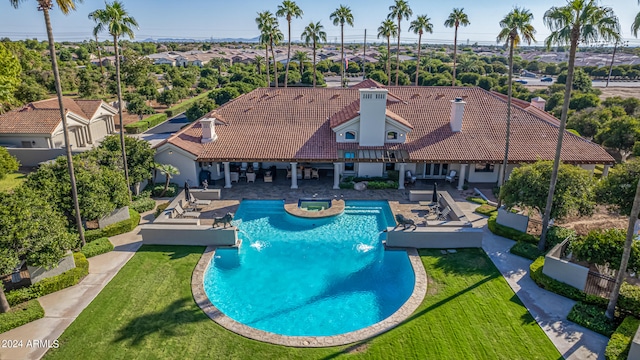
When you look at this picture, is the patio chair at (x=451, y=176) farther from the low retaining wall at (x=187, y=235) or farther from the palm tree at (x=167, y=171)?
the palm tree at (x=167, y=171)

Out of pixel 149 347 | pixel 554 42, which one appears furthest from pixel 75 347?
pixel 554 42

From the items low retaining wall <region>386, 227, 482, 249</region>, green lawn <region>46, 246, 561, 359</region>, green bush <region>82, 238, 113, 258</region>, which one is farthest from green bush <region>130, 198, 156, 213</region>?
low retaining wall <region>386, 227, 482, 249</region>

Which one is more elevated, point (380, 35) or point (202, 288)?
point (380, 35)

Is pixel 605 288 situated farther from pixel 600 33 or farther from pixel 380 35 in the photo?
pixel 380 35

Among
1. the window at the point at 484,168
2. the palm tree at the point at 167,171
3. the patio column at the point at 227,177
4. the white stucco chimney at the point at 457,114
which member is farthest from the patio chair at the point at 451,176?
the palm tree at the point at 167,171

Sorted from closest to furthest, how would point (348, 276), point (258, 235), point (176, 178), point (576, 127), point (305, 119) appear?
1. point (348, 276)
2. point (258, 235)
3. point (176, 178)
4. point (305, 119)
5. point (576, 127)

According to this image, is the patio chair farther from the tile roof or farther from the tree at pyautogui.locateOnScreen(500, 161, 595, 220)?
the tree at pyautogui.locateOnScreen(500, 161, 595, 220)
